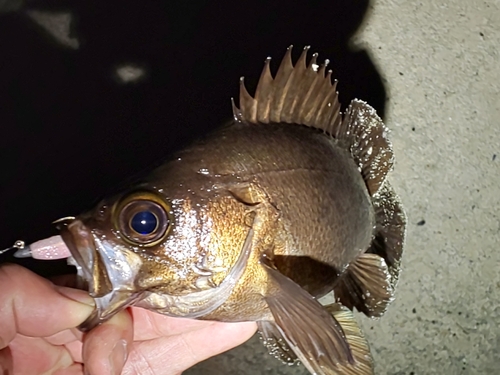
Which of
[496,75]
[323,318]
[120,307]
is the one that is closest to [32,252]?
[120,307]

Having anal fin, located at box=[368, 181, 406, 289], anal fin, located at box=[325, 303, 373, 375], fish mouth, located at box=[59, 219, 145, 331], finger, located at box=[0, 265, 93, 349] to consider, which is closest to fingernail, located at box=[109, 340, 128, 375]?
finger, located at box=[0, 265, 93, 349]

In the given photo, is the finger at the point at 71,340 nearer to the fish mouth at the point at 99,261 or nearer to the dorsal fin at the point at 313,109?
the fish mouth at the point at 99,261

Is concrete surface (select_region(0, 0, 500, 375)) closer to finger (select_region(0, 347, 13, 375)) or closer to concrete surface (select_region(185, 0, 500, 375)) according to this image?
concrete surface (select_region(185, 0, 500, 375))

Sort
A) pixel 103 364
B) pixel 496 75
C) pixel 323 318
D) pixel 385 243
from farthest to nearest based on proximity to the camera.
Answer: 1. pixel 496 75
2. pixel 385 243
3. pixel 103 364
4. pixel 323 318

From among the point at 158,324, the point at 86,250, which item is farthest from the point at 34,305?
the point at 158,324

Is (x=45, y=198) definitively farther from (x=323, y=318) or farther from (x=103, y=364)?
(x=323, y=318)

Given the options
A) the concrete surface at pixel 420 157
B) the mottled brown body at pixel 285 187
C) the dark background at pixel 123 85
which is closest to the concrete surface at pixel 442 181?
the concrete surface at pixel 420 157
